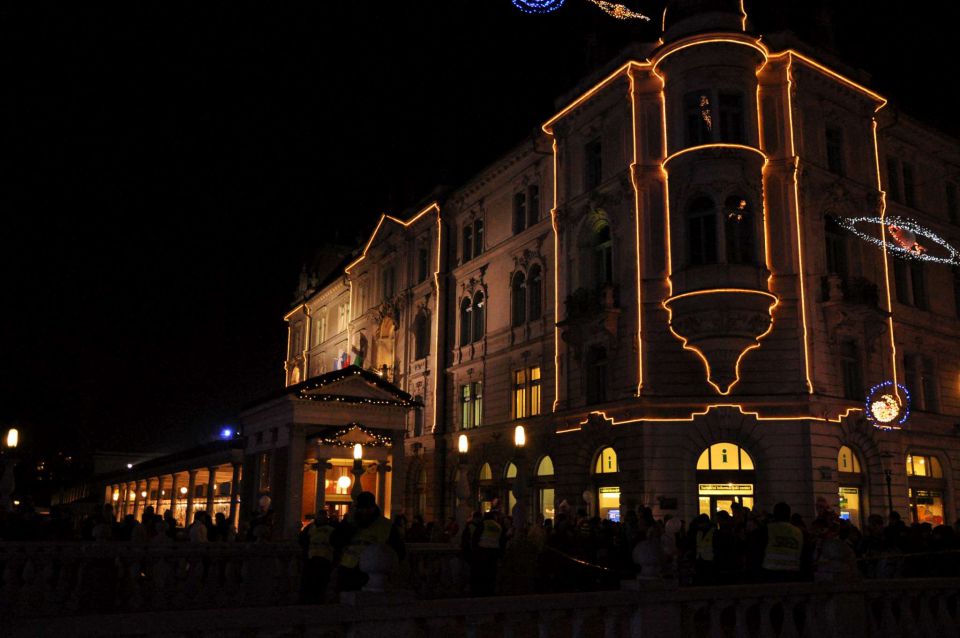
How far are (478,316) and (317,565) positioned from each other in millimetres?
28929

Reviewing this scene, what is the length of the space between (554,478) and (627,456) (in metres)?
5.51

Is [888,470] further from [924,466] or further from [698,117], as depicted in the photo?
[698,117]

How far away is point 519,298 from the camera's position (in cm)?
3844

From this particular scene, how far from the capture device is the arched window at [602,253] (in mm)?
32281

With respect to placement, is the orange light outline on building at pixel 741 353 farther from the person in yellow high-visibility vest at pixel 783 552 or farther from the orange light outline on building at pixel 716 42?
the person in yellow high-visibility vest at pixel 783 552

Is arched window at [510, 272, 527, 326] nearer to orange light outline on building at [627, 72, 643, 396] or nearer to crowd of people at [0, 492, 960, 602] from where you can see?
orange light outline on building at [627, 72, 643, 396]

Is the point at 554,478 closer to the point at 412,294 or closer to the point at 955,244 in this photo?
the point at 412,294

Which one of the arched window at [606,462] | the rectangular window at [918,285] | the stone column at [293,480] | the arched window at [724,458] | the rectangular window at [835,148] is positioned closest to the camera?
the stone column at [293,480]

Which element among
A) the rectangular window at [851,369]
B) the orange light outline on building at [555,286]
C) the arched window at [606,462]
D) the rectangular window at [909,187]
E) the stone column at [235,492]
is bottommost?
the stone column at [235,492]

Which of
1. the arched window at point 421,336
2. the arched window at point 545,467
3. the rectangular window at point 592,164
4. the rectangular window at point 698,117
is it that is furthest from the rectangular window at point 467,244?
the rectangular window at point 698,117

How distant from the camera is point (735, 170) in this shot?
28406 millimetres

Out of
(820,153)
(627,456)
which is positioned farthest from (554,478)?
(820,153)

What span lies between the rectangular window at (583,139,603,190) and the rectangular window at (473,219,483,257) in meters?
9.44

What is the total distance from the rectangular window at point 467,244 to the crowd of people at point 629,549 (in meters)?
23.6
